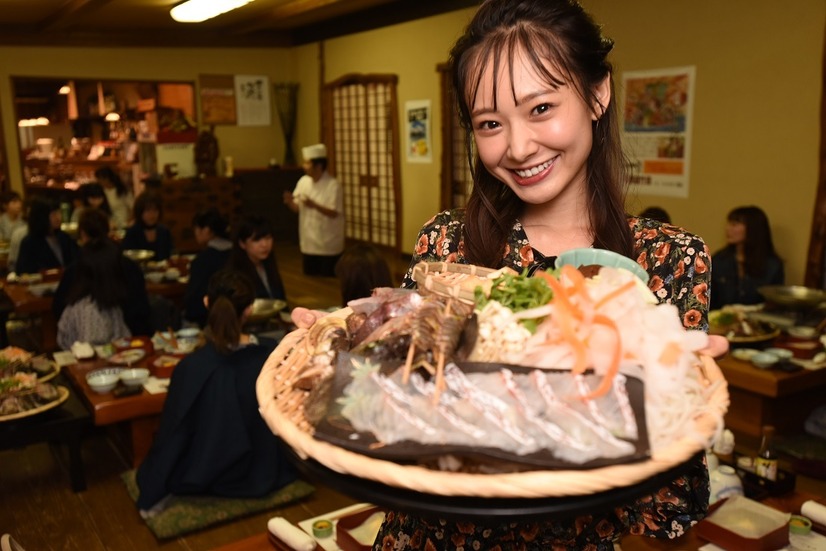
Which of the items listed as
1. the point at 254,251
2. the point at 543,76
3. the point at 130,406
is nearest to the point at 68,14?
the point at 254,251

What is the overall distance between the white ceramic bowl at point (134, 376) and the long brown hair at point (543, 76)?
3027 mm

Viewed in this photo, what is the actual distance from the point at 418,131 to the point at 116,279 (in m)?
5.02

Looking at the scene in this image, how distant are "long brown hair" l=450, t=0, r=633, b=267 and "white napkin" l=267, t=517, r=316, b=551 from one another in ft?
4.06

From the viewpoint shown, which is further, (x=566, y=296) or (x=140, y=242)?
(x=140, y=242)

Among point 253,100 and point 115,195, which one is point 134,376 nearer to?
point 115,195

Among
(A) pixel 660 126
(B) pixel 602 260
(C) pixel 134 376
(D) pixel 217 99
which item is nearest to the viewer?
(B) pixel 602 260

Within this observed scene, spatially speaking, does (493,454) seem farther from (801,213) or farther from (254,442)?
(801,213)

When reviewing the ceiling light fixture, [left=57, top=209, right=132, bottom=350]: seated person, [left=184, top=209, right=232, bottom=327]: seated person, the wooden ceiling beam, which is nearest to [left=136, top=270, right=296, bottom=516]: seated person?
[left=57, top=209, right=132, bottom=350]: seated person

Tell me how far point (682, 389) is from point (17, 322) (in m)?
8.12

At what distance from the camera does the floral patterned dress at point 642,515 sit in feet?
4.10

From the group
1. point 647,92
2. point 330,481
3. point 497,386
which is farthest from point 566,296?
point 647,92

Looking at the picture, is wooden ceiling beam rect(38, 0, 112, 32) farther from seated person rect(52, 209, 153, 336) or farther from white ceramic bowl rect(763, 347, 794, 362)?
white ceramic bowl rect(763, 347, 794, 362)

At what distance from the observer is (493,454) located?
2.73 feet

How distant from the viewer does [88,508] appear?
380 centimetres
